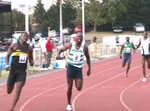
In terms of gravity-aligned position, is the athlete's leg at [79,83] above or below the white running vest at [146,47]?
below

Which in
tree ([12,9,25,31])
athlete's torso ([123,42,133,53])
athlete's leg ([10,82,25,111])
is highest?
tree ([12,9,25,31])

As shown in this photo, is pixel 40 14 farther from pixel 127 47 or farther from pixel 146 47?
pixel 146 47

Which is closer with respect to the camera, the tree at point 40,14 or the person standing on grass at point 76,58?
the person standing on grass at point 76,58

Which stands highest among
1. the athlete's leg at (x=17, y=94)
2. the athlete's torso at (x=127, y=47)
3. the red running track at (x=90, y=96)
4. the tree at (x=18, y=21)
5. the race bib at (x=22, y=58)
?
the tree at (x=18, y=21)

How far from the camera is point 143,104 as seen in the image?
10711 millimetres

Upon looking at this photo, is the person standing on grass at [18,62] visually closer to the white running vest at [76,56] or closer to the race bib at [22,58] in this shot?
the race bib at [22,58]

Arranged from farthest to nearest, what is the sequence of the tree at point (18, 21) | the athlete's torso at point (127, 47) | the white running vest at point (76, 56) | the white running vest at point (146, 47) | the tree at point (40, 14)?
the tree at point (40, 14) < the tree at point (18, 21) < the athlete's torso at point (127, 47) < the white running vest at point (146, 47) < the white running vest at point (76, 56)

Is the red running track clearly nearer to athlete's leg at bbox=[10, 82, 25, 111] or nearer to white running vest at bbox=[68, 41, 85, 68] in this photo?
athlete's leg at bbox=[10, 82, 25, 111]

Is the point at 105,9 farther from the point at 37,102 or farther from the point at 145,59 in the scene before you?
the point at 37,102

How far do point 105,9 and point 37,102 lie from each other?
63373mm

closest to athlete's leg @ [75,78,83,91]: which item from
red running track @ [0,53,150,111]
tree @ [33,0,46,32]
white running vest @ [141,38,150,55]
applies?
red running track @ [0,53,150,111]

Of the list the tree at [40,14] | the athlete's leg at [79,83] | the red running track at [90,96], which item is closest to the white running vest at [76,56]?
the athlete's leg at [79,83]

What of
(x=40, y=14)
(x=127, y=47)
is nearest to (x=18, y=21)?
(x=40, y=14)

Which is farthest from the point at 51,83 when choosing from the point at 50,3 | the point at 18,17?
the point at 50,3
